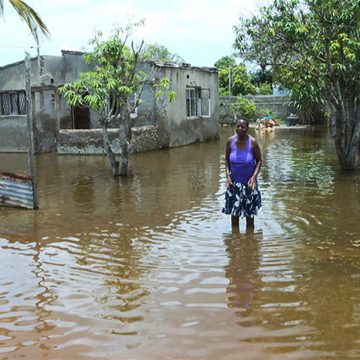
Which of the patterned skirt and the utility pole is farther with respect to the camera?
the utility pole

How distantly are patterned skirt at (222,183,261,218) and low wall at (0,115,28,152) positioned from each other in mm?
15179

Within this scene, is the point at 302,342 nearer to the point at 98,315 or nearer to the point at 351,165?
the point at 98,315

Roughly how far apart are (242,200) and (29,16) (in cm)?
547

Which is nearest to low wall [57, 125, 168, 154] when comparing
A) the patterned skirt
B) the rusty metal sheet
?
the rusty metal sheet

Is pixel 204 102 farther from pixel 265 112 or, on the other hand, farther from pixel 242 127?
pixel 242 127

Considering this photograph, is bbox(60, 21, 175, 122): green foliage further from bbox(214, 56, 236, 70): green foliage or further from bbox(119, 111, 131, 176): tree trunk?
bbox(214, 56, 236, 70): green foliage

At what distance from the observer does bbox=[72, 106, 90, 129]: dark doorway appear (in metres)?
22.4

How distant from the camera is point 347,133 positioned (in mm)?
12695

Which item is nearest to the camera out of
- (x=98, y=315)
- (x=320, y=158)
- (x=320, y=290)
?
(x=98, y=315)

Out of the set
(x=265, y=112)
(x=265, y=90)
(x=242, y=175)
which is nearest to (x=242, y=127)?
(x=242, y=175)

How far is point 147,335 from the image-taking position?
4.03 m

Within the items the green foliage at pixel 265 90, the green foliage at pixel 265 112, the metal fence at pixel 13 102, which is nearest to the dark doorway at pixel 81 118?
the metal fence at pixel 13 102

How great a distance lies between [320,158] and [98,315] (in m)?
13.1

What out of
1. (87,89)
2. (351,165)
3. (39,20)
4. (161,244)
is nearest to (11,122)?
(87,89)
